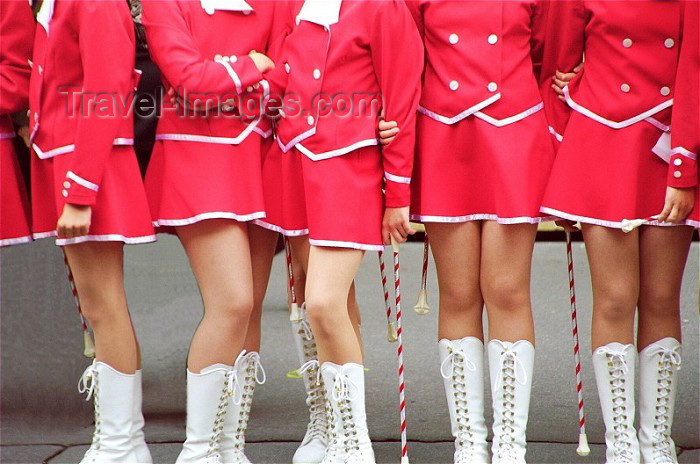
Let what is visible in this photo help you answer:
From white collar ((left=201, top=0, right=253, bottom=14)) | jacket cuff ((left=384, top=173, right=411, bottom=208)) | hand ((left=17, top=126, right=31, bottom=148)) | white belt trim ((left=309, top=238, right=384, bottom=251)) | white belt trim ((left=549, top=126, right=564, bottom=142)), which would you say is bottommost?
white belt trim ((left=309, top=238, right=384, bottom=251))

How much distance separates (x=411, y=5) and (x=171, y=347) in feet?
6.60

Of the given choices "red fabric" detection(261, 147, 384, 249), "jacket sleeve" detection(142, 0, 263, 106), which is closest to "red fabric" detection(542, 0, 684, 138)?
"red fabric" detection(261, 147, 384, 249)

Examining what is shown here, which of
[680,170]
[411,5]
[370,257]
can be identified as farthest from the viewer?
[370,257]

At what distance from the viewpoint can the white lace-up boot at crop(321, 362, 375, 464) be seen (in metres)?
3.01

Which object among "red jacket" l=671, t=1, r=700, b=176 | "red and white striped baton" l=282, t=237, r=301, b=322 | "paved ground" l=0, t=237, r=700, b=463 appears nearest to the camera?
"red jacket" l=671, t=1, r=700, b=176

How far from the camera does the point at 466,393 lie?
3.08 m

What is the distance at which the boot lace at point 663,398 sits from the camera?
3.02 metres

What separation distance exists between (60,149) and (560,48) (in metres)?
1.48

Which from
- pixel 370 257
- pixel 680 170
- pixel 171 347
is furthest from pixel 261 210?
pixel 370 257

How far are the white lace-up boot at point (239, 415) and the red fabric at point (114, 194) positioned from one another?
48 cm

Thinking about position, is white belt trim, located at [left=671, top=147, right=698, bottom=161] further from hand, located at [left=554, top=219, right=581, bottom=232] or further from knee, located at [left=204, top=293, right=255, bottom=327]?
knee, located at [left=204, top=293, right=255, bottom=327]

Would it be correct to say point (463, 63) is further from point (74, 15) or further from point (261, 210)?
point (74, 15)

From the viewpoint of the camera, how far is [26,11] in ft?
10.1

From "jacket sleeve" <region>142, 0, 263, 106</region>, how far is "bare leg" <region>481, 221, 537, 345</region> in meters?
0.85
